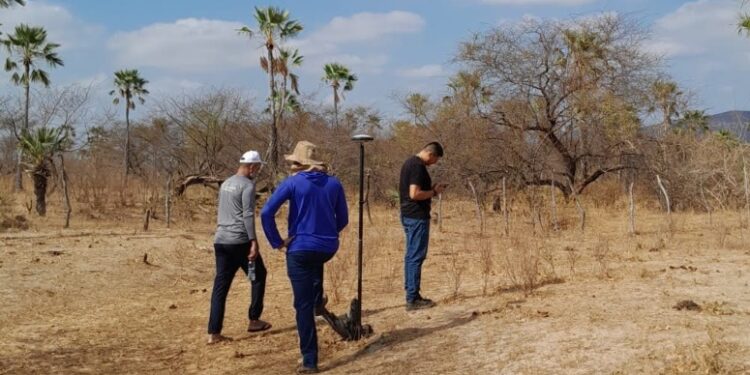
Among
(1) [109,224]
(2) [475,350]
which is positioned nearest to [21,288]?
(2) [475,350]

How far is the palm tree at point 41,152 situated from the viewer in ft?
58.7

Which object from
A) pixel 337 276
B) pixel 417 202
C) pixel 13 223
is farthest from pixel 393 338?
pixel 13 223

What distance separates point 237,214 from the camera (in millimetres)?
5738

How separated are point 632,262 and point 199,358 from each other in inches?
228

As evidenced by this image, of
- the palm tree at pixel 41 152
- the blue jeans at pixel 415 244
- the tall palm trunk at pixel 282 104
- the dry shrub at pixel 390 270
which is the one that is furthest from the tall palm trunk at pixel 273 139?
the blue jeans at pixel 415 244

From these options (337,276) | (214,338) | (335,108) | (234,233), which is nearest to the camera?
(234,233)

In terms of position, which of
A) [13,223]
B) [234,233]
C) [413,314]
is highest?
[234,233]

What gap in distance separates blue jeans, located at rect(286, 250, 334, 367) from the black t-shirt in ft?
5.21

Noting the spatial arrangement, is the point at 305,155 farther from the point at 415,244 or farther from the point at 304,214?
the point at 415,244

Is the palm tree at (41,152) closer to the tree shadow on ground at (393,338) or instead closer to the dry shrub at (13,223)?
the dry shrub at (13,223)

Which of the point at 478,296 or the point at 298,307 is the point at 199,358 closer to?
the point at 298,307

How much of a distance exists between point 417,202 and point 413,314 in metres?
0.99

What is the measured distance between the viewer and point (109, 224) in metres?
17.1

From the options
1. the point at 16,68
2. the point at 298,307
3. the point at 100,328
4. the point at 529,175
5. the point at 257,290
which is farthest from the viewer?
the point at 16,68
